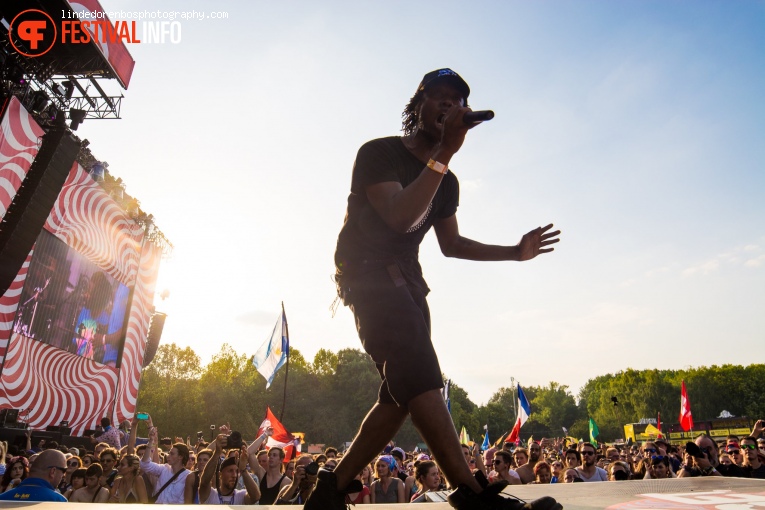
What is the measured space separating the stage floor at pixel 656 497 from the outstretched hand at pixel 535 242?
3.71ft

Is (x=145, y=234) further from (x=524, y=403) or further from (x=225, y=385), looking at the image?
(x=225, y=385)

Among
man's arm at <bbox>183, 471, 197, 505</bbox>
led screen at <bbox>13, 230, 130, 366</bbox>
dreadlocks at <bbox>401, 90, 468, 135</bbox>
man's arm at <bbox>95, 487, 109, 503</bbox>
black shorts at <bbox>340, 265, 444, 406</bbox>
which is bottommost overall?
man's arm at <bbox>95, 487, 109, 503</bbox>

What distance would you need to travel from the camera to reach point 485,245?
247cm

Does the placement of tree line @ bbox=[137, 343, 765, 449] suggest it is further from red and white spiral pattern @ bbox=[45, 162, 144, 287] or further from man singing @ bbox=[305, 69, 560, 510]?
man singing @ bbox=[305, 69, 560, 510]

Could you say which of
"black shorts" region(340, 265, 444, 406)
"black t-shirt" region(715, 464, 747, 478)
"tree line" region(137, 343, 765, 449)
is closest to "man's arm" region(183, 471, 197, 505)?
"black shorts" region(340, 265, 444, 406)

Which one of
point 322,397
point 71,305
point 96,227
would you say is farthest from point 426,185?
point 322,397

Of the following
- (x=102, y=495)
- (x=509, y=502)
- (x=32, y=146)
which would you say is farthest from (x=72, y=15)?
(x=509, y=502)

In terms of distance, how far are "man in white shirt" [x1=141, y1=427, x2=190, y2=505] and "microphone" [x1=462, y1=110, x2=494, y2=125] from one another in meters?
6.24

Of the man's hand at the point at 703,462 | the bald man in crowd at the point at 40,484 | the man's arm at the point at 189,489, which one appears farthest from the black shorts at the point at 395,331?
the man's hand at the point at 703,462

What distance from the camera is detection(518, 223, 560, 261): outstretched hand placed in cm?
241

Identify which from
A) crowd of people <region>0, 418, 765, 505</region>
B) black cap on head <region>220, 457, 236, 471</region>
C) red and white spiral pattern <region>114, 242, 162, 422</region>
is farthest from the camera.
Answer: red and white spiral pattern <region>114, 242, 162, 422</region>

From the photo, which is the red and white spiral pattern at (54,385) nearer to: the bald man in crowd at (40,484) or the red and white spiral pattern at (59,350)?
the red and white spiral pattern at (59,350)

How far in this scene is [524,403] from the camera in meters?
17.3

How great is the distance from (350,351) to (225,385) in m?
13.8
